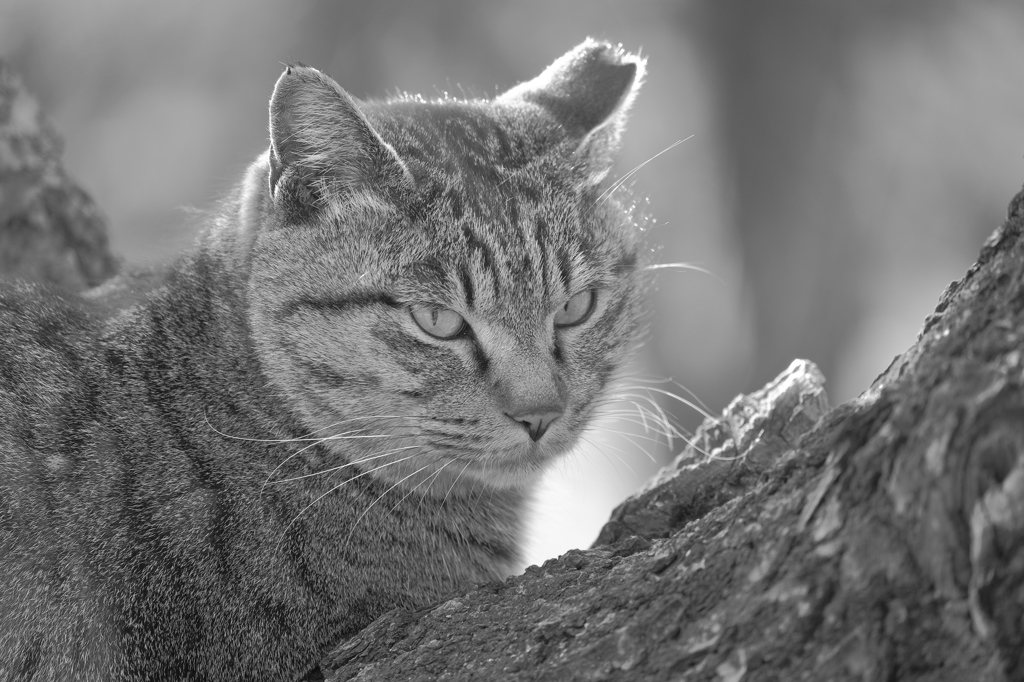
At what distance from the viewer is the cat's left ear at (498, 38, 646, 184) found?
3680 millimetres

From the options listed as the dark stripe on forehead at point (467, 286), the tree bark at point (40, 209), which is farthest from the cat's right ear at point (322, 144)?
the tree bark at point (40, 209)

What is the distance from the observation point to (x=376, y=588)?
308cm

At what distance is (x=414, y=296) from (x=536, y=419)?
1.84ft

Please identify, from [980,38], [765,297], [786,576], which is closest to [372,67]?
[765,297]

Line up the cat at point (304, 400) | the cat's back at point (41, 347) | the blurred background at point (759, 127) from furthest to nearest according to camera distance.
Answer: the blurred background at point (759, 127)
the cat's back at point (41, 347)
the cat at point (304, 400)

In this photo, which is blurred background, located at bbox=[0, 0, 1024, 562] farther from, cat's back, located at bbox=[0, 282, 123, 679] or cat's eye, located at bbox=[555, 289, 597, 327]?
cat's back, located at bbox=[0, 282, 123, 679]

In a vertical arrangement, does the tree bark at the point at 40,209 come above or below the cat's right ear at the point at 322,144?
above

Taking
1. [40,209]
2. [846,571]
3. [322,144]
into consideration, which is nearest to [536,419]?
[322,144]

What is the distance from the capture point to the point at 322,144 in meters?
3.12

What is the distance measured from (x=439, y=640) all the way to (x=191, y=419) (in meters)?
1.19

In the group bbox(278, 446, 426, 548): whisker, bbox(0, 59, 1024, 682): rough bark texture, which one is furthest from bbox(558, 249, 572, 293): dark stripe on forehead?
bbox(0, 59, 1024, 682): rough bark texture

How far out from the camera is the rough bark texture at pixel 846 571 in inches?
62.4

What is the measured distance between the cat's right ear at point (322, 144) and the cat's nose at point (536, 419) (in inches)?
33.7

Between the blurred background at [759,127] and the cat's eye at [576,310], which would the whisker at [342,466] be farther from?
the blurred background at [759,127]
